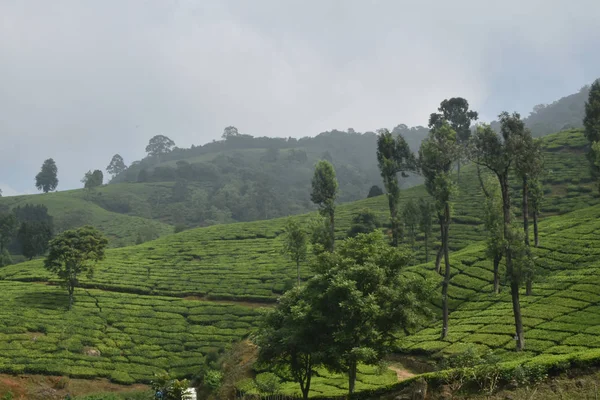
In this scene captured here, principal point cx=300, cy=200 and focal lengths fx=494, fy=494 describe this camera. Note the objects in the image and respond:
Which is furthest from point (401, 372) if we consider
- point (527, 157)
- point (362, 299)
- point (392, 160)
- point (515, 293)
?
point (392, 160)

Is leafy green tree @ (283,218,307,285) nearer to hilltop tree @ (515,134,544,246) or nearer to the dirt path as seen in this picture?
the dirt path

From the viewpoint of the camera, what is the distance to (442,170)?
35156 millimetres

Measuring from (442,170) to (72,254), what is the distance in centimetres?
3432

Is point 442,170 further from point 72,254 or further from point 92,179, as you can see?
point 92,179

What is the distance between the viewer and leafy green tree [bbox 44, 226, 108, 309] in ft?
152

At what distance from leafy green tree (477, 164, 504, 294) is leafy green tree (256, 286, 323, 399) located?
12.7 m

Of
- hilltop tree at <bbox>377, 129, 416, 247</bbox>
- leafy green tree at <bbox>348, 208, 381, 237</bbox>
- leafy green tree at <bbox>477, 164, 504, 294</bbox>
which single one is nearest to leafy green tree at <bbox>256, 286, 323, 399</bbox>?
leafy green tree at <bbox>477, 164, 504, 294</bbox>

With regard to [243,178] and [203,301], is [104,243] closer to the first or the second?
[203,301]

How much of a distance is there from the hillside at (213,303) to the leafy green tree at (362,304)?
4302 millimetres

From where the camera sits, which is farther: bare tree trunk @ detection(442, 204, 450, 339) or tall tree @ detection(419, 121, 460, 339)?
tall tree @ detection(419, 121, 460, 339)

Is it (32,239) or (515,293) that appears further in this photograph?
(32,239)

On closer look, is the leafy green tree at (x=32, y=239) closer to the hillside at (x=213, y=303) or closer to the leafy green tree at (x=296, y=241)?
the hillside at (x=213, y=303)

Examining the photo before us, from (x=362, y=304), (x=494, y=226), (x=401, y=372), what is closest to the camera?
(x=362, y=304)

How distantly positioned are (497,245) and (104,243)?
37.8m
